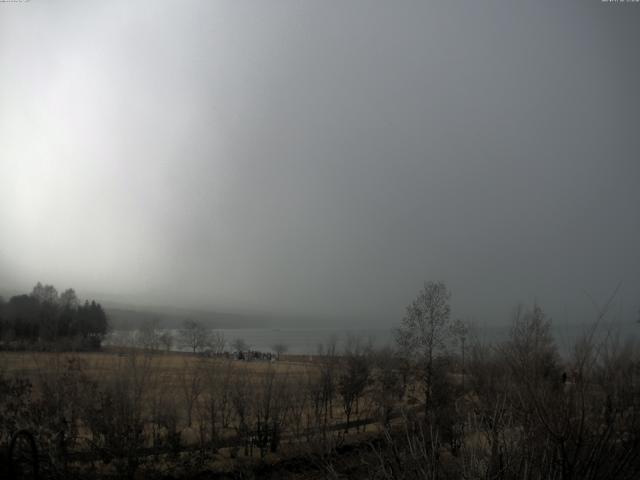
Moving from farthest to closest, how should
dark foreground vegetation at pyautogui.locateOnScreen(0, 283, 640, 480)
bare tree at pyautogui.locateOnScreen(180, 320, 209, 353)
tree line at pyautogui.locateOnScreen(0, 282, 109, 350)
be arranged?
bare tree at pyautogui.locateOnScreen(180, 320, 209, 353), tree line at pyautogui.locateOnScreen(0, 282, 109, 350), dark foreground vegetation at pyautogui.locateOnScreen(0, 283, 640, 480)

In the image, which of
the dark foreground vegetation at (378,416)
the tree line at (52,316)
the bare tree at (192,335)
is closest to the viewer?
the dark foreground vegetation at (378,416)

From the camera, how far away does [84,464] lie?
1508 cm

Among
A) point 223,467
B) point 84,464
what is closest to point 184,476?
point 223,467

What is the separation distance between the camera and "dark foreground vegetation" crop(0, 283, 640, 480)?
5.57m

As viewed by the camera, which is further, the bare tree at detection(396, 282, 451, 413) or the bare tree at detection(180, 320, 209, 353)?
the bare tree at detection(180, 320, 209, 353)

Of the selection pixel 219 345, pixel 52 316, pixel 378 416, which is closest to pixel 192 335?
pixel 52 316

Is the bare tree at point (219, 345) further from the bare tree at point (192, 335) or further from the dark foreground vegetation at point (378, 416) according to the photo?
the bare tree at point (192, 335)

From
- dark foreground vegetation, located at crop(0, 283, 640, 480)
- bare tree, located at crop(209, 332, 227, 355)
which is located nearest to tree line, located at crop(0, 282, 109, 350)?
bare tree, located at crop(209, 332, 227, 355)

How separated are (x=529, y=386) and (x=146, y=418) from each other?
52.8 feet

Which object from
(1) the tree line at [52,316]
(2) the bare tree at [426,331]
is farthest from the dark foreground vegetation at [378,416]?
(1) the tree line at [52,316]

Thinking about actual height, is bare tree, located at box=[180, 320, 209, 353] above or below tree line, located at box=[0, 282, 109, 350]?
below

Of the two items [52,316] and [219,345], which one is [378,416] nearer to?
[219,345]

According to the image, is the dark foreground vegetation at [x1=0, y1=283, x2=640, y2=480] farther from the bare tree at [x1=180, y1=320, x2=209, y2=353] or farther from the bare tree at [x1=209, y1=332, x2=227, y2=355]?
the bare tree at [x1=180, y1=320, x2=209, y2=353]

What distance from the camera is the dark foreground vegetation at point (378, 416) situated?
5.57 meters
